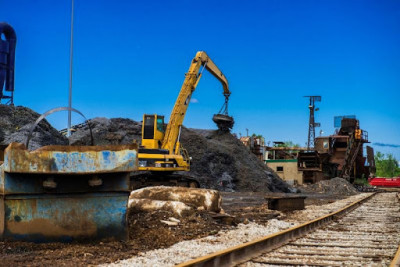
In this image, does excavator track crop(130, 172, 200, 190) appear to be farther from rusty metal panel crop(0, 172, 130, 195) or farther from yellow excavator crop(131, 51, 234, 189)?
rusty metal panel crop(0, 172, 130, 195)

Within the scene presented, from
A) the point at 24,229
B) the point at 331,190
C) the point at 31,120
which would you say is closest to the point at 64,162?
the point at 24,229

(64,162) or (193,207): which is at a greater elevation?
(64,162)

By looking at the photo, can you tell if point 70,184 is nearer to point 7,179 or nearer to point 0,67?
point 7,179

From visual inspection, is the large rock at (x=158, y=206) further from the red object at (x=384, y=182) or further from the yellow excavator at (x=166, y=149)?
the red object at (x=384, y=182)

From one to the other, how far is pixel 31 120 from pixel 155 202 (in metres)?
26.2

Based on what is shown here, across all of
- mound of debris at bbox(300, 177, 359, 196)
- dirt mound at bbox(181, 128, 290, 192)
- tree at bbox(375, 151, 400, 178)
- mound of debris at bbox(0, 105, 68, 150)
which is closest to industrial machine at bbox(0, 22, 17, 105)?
mound of debris at bbox(0, 105, 68, 150)

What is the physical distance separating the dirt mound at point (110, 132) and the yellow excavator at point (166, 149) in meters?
10.6

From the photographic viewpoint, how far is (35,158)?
584 centimetres

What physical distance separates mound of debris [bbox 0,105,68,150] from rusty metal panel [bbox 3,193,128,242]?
18058 millimetres

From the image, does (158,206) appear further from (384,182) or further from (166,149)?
(384,182)

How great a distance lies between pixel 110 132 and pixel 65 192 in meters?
30.5

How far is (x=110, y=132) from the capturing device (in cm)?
3634

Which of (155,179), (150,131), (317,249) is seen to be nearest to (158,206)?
(317,249)

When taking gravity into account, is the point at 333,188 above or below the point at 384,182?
below
